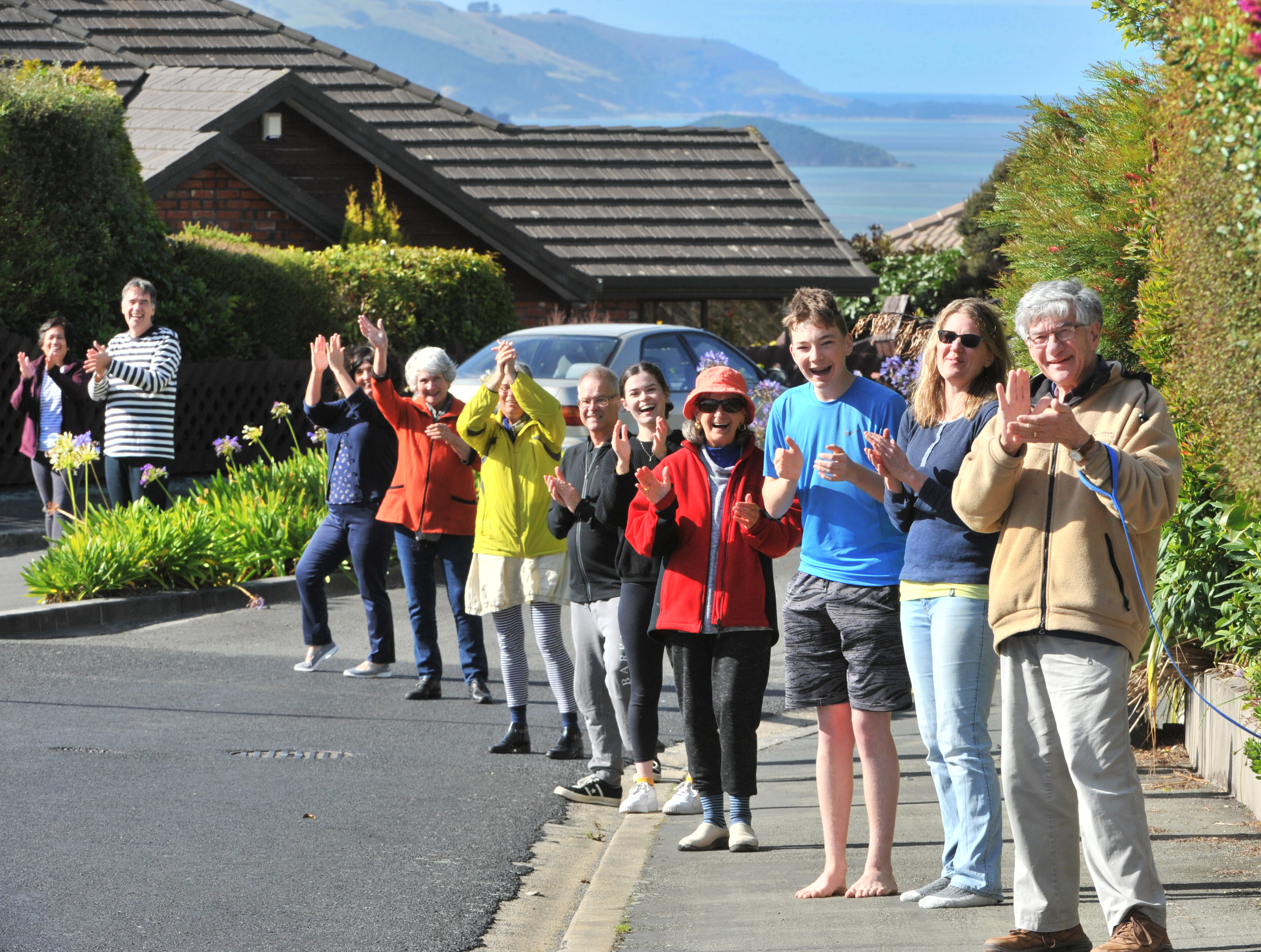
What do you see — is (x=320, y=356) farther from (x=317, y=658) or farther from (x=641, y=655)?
(x=641, y=655)

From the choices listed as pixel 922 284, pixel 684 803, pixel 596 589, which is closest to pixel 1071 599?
pixel 684 803

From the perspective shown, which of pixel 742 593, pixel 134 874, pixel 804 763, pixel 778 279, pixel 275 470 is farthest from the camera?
pixel 778 279

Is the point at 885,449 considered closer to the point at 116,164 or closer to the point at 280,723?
the point at 280,723

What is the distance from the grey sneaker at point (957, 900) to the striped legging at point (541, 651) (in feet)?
9.46

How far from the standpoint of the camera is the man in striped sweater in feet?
35.8

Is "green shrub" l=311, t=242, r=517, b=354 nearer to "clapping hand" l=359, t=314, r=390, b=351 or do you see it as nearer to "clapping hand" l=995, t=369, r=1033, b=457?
"clapping hand" l=359, t=314, r=390, b=351

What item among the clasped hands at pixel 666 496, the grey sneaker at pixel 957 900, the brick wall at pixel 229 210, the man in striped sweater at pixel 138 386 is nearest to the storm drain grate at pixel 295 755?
the clasped hands at pixel 666 496

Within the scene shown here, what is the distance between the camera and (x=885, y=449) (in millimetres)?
4844

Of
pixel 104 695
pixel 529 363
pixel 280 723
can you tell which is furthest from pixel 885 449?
pixel 529 363

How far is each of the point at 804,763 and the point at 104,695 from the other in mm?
3856

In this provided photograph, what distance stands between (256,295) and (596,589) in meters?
11.3

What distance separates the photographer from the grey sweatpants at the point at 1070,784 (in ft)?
14.1

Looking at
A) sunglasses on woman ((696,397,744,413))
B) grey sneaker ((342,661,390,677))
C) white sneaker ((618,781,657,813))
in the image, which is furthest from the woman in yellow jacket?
sunglasses on woman ((696,397,744,413))

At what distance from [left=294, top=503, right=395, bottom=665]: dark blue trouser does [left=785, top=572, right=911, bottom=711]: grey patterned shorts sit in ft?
13.7
